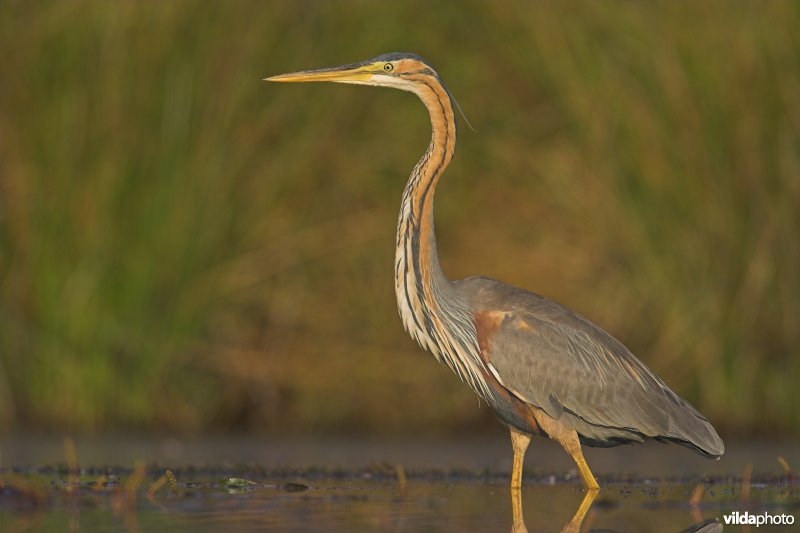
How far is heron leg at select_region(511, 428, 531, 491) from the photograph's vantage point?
7414 millimetres

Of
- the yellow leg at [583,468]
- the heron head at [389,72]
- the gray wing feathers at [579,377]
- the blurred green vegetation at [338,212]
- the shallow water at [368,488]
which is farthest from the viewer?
the blurred green vegetation at [338,212]

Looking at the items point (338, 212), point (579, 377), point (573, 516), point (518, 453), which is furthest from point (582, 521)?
point (338, 212)

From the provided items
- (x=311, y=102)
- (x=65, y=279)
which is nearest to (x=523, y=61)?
(x=311, y=102)

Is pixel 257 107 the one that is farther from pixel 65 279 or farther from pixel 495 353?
pixel 495 353

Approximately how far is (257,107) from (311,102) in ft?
1.29

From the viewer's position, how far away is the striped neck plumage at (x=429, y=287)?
7.60 metres

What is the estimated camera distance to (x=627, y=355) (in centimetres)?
776

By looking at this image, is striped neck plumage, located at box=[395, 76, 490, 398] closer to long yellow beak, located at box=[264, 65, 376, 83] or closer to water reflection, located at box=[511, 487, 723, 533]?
long yellow beak, located at box=[264, 65, 376, 83]

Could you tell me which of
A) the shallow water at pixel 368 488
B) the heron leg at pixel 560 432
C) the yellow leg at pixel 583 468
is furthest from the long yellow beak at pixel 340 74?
the yellow leg at pixel 583 468

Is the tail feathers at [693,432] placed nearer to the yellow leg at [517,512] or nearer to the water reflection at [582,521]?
→ the water reflection at [582,521]

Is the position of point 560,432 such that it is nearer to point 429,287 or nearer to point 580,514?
point 429,287

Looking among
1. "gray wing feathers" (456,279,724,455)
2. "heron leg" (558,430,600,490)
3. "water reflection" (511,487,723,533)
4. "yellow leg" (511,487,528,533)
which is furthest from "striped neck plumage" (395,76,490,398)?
"water reflection" (511,487,723,533)

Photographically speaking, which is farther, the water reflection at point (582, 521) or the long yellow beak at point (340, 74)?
the long yellow beak at point (340, 74)

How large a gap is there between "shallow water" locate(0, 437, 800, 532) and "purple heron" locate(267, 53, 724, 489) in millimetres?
330
